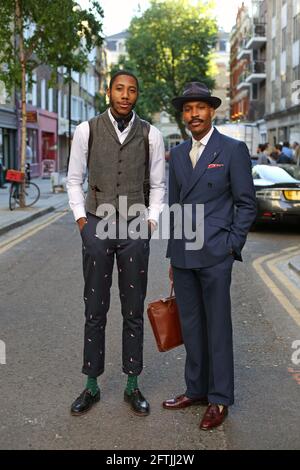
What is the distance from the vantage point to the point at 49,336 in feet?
17.6

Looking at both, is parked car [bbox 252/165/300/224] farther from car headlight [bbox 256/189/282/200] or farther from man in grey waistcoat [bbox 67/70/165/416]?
man in grey waistcoat [bbox 67/70/165/416]


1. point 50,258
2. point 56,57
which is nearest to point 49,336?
point 50,258

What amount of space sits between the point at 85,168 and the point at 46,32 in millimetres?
13748

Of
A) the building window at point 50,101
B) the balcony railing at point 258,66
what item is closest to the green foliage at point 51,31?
the building window at point 50,101

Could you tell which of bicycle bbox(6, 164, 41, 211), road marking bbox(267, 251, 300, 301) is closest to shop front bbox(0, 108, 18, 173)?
bicycle bbox(6, 164, 41, 211)

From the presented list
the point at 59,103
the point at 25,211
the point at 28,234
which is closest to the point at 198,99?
the point at 28,234

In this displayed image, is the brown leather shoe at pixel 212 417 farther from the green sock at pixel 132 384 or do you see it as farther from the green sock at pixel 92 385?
the green sock at pixel 92 385

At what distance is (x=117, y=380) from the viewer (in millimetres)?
4336

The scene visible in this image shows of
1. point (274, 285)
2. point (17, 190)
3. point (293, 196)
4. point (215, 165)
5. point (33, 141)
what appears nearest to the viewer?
point (215, 165)

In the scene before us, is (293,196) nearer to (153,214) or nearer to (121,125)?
(153,214)

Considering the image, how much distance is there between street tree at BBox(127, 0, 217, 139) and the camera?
197ft

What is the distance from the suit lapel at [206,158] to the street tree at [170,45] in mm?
57165

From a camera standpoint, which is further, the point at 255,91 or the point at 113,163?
the point at 255,91

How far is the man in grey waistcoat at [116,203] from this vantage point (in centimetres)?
368
